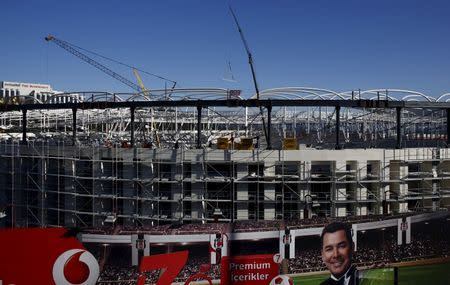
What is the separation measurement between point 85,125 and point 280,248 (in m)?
10.5

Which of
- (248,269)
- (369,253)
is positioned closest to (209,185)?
(248,269)

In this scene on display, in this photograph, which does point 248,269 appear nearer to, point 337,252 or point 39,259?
point 337,252

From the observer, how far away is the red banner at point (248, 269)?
5.62 metres

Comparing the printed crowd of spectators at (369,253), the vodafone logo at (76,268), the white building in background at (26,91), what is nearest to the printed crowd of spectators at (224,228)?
the printed crowd of spectators at (369,253)

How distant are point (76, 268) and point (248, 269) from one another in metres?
2.13

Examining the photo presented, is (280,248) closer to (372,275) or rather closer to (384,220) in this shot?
(372,275)

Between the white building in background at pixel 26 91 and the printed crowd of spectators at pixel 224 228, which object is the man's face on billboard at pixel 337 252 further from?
the white building in background at pixel 26 91

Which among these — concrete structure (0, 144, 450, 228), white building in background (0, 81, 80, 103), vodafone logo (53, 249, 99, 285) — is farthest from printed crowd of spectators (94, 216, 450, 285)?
white building in background (0, 81, 80, 103)

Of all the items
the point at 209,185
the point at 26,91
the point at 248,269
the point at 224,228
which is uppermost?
the point at 26,91

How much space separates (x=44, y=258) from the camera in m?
5.23

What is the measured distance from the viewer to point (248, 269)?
223 inches

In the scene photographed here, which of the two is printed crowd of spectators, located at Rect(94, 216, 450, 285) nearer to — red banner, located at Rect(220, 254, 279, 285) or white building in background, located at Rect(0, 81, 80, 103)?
red banner, located at Rect(220, 254, 279, 285)

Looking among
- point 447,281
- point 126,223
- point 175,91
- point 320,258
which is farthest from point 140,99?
point 447,281

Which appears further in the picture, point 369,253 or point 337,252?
point 369,253
